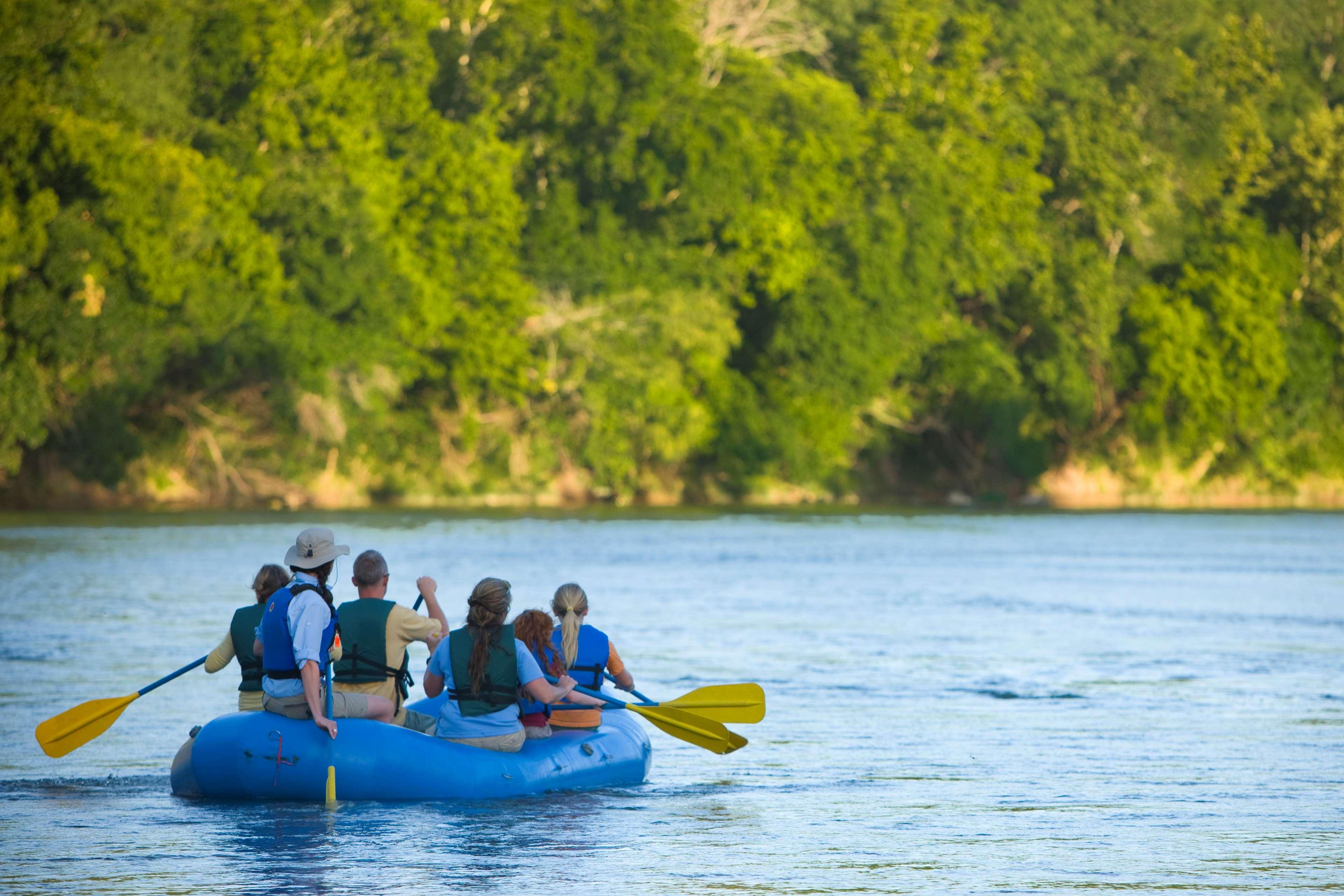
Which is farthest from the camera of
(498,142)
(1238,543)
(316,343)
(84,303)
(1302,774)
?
(498,142)

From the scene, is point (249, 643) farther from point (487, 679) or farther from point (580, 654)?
point (580, 654)

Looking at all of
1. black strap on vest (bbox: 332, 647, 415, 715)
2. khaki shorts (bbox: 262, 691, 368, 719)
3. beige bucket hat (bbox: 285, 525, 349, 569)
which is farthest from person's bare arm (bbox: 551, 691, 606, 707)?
beige bucket hat (bbox: 285, 525, 349, 569)

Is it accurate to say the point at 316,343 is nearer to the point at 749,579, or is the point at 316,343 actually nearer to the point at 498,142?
the point at 498,142

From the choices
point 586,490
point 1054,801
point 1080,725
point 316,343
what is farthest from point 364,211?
point 1054,801

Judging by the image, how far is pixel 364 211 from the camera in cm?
4978

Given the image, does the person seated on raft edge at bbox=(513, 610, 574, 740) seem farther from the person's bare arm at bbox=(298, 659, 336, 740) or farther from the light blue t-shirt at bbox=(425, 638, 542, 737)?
the person's bare arm at bbox=(298, 659, 336, 740)

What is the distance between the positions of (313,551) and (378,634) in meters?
0.83

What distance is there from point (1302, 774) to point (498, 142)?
43282 millimetres

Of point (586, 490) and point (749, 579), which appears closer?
point (749, 579)

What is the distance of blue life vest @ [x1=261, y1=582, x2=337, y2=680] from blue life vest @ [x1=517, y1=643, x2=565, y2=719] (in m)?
1.13

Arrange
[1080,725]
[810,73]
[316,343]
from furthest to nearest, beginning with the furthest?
[810,73] < [316,343] < [1080,725]

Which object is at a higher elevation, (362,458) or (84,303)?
(84,303)

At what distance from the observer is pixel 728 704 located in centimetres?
1322

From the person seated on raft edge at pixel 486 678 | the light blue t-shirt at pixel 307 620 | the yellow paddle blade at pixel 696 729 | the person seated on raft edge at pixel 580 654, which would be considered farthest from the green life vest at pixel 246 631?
the yellow paddle blade at pixel 696 729
